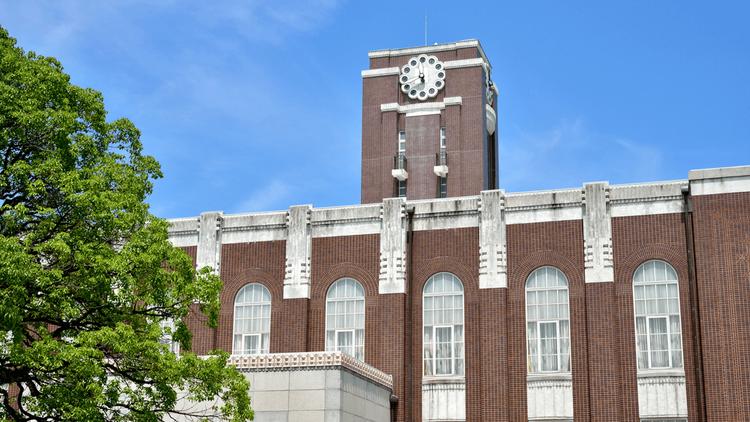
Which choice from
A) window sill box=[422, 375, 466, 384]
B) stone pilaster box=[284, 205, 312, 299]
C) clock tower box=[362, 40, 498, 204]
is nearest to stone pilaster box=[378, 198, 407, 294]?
stone pilaster box=[284, 205, 312, 299]

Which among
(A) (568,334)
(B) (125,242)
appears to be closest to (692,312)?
(A) (568,334)

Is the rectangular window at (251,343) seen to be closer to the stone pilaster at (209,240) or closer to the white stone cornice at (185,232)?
the stone pilaster at (209,240)

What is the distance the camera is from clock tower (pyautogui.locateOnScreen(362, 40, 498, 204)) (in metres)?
49.2

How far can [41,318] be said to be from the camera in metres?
20.7

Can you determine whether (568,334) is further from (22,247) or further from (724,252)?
(22,247)

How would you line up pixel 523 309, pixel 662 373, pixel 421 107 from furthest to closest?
pixel 421 107, pixel 523 309, pixel 662 373

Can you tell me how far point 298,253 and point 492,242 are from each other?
7.47 metres

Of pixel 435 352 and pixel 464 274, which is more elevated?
pixel 464 274

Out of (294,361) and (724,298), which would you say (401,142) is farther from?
(294,361)

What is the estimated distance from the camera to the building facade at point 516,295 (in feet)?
109

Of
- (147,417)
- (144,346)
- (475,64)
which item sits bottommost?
(147,417)

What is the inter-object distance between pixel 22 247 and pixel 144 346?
10.2 ft

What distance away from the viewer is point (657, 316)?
34.0m

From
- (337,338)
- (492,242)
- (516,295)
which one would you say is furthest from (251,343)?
(516,295)
